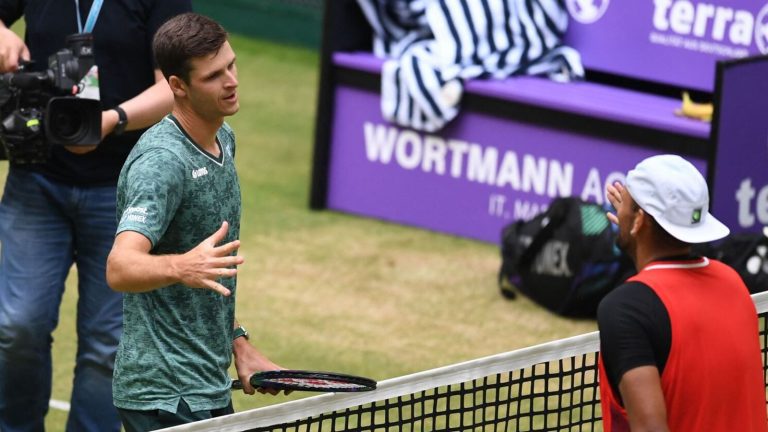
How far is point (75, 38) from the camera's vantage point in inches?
203

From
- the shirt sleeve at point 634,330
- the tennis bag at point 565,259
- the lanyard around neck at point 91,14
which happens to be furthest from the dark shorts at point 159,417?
the tennis bag at point 565,259

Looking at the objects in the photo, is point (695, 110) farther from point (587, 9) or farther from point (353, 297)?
point (353, 297)

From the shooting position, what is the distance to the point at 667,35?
9320 mm

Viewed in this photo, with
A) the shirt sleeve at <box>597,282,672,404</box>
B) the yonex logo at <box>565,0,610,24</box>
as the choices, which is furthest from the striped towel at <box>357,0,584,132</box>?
the shirt sleeve at <box>597,282,672,404</box>

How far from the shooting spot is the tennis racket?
13.5 ft

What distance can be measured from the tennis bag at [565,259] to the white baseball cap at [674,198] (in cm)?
411

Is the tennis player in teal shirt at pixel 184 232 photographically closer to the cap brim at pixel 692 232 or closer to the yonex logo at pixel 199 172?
the yonex logo at pixel 199 172

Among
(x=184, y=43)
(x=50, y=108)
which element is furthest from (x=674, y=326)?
(x=50, y=108)

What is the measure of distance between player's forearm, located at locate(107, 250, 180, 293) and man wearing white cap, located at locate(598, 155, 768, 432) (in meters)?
1.11

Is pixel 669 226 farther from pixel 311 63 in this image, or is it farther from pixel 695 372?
pixel 311 63

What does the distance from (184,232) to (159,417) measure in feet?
1.75

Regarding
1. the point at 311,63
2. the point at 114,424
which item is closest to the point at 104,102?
the point at 114,424

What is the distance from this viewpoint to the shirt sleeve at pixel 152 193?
3.96 m

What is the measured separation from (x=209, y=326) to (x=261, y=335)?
3.43 meters
